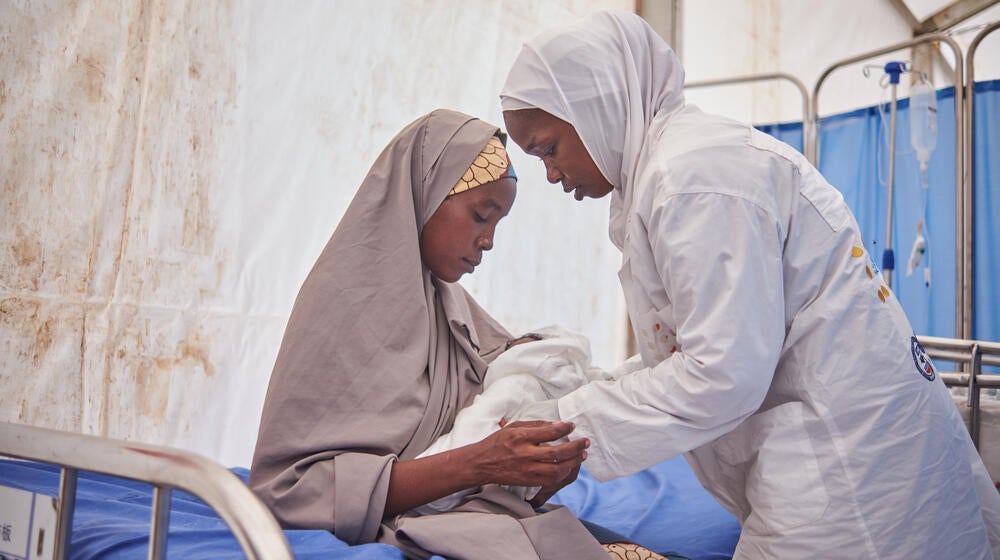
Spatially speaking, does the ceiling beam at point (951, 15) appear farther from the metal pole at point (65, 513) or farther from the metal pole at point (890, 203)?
the metal pole at point (65, 513)

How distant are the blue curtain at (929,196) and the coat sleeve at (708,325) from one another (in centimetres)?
300

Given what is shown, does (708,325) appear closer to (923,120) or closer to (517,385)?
(517,385)

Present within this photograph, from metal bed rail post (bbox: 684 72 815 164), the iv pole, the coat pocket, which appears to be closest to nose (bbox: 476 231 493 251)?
the coat pocket

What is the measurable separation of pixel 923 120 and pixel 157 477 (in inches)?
156

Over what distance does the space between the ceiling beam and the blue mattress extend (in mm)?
3735

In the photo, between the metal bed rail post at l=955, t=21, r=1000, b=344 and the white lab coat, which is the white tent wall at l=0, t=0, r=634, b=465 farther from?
the metal bed rail post at l=955, t=21, r=1000, b=344

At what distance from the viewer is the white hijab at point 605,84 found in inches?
65.6

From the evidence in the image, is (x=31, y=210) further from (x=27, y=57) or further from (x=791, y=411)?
(x=791, y=411)

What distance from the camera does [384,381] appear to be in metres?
1.64

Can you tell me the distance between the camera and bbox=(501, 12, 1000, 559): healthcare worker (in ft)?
4.51

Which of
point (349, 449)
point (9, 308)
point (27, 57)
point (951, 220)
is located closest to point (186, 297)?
point (9, 308)

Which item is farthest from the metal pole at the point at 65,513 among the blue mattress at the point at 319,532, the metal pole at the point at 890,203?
the metal pole at the point at 890,203

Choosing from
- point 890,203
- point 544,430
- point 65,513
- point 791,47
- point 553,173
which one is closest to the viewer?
point 65,513

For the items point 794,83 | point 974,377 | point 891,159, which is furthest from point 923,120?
point 974,377
